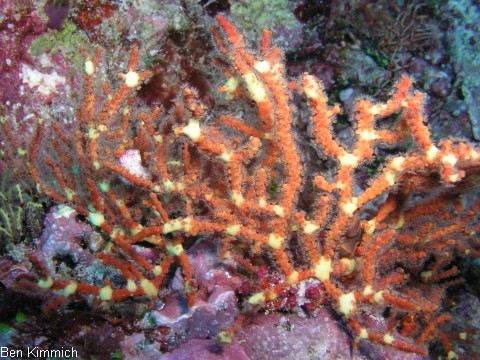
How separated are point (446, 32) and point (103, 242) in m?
4.26

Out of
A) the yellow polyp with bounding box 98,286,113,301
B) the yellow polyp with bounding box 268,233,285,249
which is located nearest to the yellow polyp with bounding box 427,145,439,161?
the yellow polyp with bounding box 268,233,285,249

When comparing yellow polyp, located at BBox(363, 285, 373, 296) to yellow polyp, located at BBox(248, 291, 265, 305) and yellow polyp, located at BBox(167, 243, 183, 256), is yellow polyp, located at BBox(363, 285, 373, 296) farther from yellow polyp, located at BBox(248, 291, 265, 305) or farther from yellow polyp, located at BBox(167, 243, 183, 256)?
yellow polyp, located at BBox(167, 243, 183, 256)

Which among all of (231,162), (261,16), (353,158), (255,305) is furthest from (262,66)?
(261,16)

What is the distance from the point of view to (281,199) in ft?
6.28

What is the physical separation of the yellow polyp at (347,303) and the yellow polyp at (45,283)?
1538 mm

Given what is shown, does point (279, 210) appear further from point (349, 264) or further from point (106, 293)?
point (106, 293)

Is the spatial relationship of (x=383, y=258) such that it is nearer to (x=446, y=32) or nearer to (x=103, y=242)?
(x=103, y=242)

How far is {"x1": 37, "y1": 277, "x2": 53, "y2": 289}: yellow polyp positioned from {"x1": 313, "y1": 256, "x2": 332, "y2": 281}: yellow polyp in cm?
141

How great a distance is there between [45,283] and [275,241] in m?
1.23

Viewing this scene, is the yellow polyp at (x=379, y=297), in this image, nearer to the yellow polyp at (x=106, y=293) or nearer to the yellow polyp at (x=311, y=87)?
the yellow polyp at (x=311, y=87)

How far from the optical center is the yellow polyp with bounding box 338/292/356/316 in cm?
192

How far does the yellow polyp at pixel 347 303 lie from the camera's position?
1.92 m

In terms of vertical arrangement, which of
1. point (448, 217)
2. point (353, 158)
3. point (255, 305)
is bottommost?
point (255, 305)

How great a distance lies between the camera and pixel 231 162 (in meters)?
1.86
